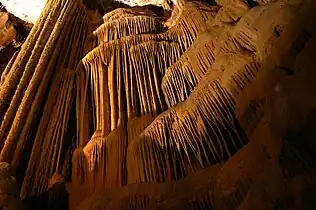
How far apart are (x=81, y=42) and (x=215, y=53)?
2393 millimetres

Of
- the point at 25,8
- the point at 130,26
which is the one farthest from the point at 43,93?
the point at 25,8

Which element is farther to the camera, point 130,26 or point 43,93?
point 130,26

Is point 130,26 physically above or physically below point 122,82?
above

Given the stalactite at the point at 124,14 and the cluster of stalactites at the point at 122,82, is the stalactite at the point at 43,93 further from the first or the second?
the stalactite at the point at 124,14

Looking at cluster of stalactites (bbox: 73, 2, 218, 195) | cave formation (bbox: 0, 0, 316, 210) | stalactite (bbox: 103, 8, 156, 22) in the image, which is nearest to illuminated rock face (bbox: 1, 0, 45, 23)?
cave formation (bbox: 0, 0, 316, 210)

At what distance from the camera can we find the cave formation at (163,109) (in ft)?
5.31

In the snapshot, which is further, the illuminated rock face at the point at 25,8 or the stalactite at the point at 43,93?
the illuminated rock face at the point at 25,8

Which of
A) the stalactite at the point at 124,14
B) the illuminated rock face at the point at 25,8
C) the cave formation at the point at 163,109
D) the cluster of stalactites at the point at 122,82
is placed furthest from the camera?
the illuminated rock face at the point at 25,8

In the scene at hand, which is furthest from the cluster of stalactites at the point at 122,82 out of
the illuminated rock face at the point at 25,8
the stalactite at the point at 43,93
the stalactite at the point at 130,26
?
the illuminated rock face at the point at 25,8

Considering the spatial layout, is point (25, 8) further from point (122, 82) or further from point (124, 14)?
point (122, 82)

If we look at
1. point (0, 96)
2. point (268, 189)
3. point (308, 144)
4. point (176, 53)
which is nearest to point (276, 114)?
point (308, 144)

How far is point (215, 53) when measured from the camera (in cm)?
290

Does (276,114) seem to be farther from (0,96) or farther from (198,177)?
(0,96)

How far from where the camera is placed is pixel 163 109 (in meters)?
3.32
